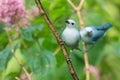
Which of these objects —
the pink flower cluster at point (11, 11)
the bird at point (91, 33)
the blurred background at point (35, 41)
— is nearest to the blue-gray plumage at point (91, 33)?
the bird at point (91, 33)

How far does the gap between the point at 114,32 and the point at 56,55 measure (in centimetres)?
63

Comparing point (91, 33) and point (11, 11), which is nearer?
point (91, 33)

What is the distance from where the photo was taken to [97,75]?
1.80 meters

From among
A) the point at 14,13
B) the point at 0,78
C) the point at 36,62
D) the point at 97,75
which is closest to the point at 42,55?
the point at 36,62

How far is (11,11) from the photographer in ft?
4.33

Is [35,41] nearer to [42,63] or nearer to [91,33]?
[42,63]

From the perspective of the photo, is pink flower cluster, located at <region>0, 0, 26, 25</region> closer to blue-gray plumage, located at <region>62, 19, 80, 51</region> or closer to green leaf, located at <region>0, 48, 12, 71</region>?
green leaf, located at <region>0, 48, 12, 71</region>

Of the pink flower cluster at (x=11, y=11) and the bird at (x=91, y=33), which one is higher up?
the pink flower cluster at (x=11, y=11)

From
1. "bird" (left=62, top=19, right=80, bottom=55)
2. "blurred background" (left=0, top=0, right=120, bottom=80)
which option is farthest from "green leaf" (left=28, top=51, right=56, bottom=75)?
"bird" (left=62, top=19, right=80, bottom=55)

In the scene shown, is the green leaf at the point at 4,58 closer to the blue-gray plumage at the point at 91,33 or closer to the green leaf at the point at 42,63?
the green leaf at the point at 42,63

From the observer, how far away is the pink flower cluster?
4.31 feet

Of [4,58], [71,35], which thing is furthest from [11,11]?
[71,35]

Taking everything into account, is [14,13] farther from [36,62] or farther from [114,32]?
[114,32]

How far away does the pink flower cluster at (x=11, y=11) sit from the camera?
1.31 metres
